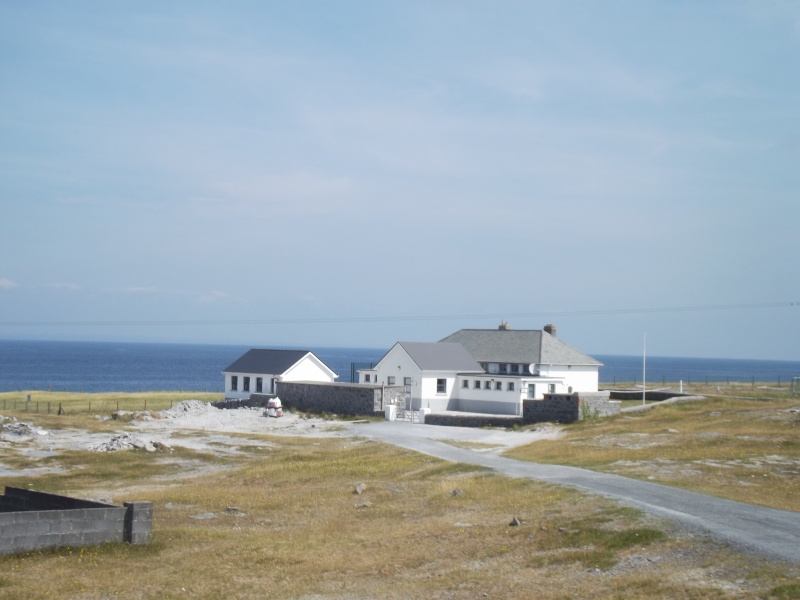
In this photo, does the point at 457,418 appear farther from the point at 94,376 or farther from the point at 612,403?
the point at 94,376

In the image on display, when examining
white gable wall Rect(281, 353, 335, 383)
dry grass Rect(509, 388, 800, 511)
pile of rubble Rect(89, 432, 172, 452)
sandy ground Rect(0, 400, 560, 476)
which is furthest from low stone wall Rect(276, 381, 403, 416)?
pile of rubble Rect(89, 432, 172, 452)

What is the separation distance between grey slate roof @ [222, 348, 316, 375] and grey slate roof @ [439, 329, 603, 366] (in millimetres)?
13016

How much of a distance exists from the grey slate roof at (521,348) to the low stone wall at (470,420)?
992 centimetres

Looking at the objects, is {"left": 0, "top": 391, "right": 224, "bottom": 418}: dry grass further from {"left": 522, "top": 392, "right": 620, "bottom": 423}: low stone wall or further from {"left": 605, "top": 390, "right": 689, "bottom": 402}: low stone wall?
{"left": 605, "top": 390, "right": 689, "bottom": 402}: low stone wall

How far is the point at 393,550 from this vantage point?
2330cm

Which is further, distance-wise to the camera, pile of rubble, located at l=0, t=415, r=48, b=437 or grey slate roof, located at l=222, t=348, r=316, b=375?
grey slate roof, located at l=222, t=348, r=316, b=375

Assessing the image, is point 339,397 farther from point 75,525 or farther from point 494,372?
point 75,525

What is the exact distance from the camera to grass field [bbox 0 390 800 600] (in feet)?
62.4

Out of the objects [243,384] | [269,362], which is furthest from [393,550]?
[243,384]

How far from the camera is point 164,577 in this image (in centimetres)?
2100

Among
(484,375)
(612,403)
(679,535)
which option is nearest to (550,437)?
(612,403)

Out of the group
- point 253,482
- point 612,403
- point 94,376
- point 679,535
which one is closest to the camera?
point 679,535

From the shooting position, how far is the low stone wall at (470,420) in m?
60.2

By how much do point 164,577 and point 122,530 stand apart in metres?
3.59
